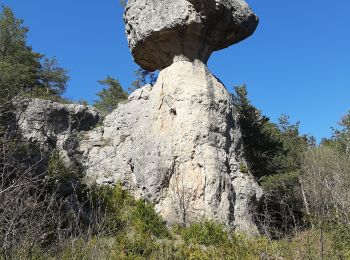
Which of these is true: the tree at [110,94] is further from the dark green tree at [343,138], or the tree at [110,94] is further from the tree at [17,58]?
the dark green tree at [343,138]

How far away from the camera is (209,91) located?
1698 cm

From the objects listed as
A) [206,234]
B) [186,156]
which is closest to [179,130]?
[186,156]

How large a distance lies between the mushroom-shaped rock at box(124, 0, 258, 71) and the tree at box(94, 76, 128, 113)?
14.7 metres

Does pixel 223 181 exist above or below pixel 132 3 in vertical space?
below

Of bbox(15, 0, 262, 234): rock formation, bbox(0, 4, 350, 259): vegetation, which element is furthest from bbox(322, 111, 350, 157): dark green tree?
bbox(15, 0, 262, 234): rock formation

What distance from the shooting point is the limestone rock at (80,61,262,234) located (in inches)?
586

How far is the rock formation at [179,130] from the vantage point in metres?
15.1

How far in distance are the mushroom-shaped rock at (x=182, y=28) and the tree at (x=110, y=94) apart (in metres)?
14.7

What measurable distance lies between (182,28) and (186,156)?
17.0 ft

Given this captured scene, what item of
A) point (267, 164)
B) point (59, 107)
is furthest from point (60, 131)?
point (267, 164)

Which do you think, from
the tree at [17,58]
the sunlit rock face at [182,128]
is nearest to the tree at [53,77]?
the tree at [17,58]

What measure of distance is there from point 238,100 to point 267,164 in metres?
3.39

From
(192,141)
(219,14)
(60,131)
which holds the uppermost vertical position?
(219,14)

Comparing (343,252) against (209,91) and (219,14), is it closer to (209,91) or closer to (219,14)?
(209,91)
